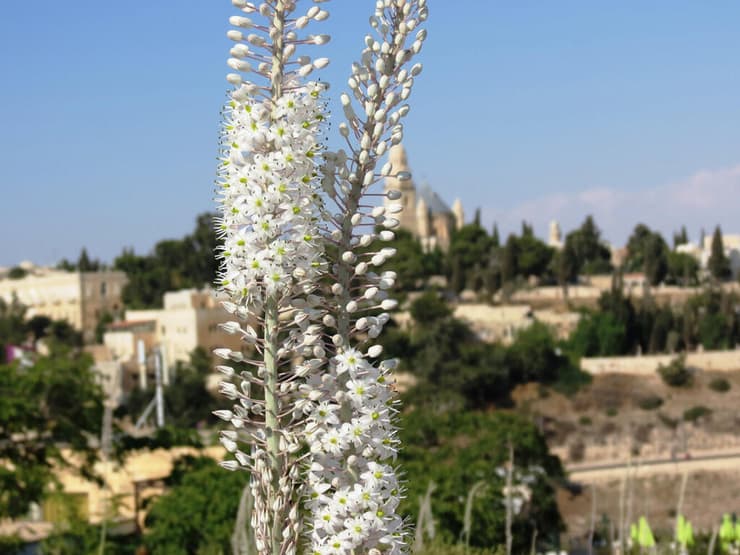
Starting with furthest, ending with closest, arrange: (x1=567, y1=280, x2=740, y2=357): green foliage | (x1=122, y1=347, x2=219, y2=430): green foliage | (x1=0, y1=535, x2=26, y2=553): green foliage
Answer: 1. (x1=567, y1=280, x2=740, y2=357): green foliage
2. (x1=122, y1=347, x2=219, y2=430): green foliage
3. (x1=0, y1=535, x2=26, y2=553): green foliage

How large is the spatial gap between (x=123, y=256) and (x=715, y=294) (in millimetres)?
35106

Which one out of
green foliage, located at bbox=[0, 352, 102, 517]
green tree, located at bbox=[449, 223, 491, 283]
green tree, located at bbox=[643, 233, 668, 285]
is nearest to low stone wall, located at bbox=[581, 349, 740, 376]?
green tree, located at bbox=[643, 233, 668, 285]

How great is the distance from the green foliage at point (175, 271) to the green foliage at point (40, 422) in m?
44.5

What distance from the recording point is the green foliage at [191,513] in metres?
17.2

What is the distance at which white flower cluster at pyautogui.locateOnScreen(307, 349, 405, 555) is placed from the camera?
6.73ft

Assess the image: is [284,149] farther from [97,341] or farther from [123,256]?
[123,256]

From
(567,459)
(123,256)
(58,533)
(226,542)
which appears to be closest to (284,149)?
(58,533)

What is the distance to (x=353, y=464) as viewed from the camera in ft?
6.76

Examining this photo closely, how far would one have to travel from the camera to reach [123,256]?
2798 inches

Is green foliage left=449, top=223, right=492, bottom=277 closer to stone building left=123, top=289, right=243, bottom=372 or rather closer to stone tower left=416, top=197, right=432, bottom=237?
stone building left=123, top=289, right=243, bottom=372

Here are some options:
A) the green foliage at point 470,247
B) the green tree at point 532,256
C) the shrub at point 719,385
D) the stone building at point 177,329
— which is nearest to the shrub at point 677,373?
the shrub at point 719,385

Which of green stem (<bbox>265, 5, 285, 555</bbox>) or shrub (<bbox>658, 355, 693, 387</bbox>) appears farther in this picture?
shrub (<bbox>658, 355, 693, 387</bbox>)

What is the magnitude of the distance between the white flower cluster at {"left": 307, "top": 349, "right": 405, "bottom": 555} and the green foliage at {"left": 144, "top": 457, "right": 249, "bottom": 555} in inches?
595

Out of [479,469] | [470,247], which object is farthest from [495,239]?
[479,469]
